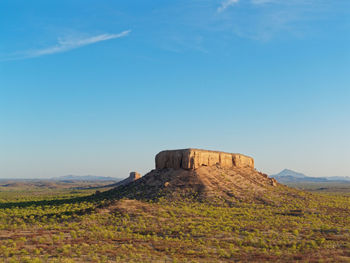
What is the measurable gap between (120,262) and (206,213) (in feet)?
76.0

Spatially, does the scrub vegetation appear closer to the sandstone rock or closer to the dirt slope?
the dirt slope

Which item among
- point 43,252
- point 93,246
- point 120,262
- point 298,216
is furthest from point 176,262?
point 298,216

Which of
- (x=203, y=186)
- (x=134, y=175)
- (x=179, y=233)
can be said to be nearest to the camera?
(x=179, y=233)

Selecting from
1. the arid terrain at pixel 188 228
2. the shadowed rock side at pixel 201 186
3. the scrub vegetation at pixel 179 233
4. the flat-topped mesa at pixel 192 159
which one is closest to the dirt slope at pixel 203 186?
the shadowed rock side at pixel 201 186

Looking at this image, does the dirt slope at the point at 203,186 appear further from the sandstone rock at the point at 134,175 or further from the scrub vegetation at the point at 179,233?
the sandstone rock at the point at 134,175

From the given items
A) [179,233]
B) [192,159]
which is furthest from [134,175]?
[179,233]

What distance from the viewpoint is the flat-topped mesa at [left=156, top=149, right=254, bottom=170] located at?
210ft

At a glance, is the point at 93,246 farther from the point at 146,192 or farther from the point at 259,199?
the point at 259,199

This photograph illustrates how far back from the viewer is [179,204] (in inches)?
1976

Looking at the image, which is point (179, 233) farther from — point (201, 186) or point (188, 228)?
point (201, 186)

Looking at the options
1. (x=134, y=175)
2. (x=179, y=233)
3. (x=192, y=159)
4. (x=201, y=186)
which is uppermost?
(x=192, y=159)

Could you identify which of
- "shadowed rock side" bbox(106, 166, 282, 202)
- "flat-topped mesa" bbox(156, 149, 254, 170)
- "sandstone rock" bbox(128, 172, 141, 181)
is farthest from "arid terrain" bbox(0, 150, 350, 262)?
"sandstone rock" bbox(128, 172, 141, 181)

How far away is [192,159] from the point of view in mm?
Result: 63781

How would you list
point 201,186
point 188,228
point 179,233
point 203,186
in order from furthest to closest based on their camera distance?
1. point 201,186
2. point 203,186
3. point 188,228
4. point 179,233
